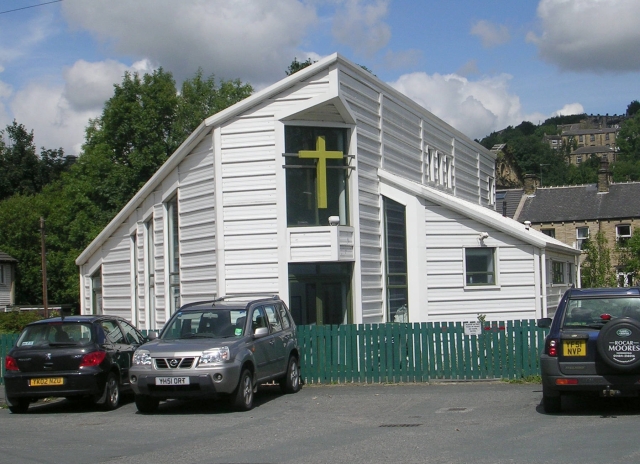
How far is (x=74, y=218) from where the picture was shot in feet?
174

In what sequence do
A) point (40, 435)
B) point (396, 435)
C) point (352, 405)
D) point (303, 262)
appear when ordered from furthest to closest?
1. point (303, 262)
2. point (352, 405)
3. point (40, 435)
4. point (396, 435)

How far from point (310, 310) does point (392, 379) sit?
3.61 metres

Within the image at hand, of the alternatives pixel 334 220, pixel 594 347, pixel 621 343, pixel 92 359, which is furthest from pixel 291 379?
pixel 621 343

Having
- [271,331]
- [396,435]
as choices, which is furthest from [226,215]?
[396,435]

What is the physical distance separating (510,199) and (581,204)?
14.7 feet

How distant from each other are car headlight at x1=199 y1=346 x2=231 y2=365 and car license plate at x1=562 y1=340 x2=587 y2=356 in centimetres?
499

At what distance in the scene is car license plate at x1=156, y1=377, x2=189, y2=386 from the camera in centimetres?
1334

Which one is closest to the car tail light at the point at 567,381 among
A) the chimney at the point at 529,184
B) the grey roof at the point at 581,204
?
the grey roof at the point at 581,204

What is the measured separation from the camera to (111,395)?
48.8ft

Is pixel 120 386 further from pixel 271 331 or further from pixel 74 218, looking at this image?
pixel 74 218

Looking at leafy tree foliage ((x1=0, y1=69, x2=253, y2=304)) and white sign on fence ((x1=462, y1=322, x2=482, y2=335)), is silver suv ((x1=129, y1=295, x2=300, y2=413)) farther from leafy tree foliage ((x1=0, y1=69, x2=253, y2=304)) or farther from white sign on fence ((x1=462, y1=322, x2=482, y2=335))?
leafy tree foliage ((x1=0, y1=69, x2=253, y2=304))

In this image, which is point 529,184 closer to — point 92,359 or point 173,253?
point 173,253

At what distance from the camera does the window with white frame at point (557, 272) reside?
82.9ft

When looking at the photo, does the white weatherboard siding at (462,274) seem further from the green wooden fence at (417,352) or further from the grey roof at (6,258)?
the grey roof at (6,258)
